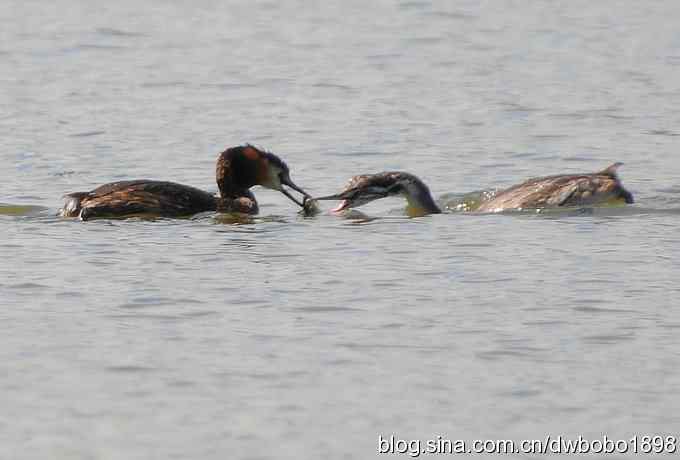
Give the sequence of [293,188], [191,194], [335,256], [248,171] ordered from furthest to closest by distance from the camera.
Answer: [248,171], [293,188], [191,194], [335,256]

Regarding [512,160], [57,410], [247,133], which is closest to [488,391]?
[57,410]

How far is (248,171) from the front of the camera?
15359mm

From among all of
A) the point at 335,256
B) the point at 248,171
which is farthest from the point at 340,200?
the point at 335,256

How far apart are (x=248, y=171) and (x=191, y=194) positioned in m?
0.79

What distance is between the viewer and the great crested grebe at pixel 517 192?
1480 centimetres

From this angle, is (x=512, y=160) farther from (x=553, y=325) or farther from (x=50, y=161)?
(x=553, y=325)

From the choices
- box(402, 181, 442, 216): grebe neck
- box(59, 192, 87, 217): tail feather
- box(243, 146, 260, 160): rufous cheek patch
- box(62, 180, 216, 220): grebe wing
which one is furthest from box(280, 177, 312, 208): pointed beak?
box(59, 192, 87, 217): tail feather

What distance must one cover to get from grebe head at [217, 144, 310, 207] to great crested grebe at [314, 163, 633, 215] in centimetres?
48

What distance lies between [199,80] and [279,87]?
123 centimetres

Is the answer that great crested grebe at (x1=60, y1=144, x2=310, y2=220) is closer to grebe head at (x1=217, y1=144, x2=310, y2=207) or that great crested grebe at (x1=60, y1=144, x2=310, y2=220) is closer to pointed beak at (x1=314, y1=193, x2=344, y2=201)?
grebe head at (x1=217, y1=144, x2=310, y2=207)

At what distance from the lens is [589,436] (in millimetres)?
8266

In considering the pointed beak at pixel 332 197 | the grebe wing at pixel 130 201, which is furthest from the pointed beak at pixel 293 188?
the grebe wing at pixel 130 201

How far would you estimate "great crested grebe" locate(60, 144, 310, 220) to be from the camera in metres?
14.4

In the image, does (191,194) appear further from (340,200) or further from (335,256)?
(335,256)
